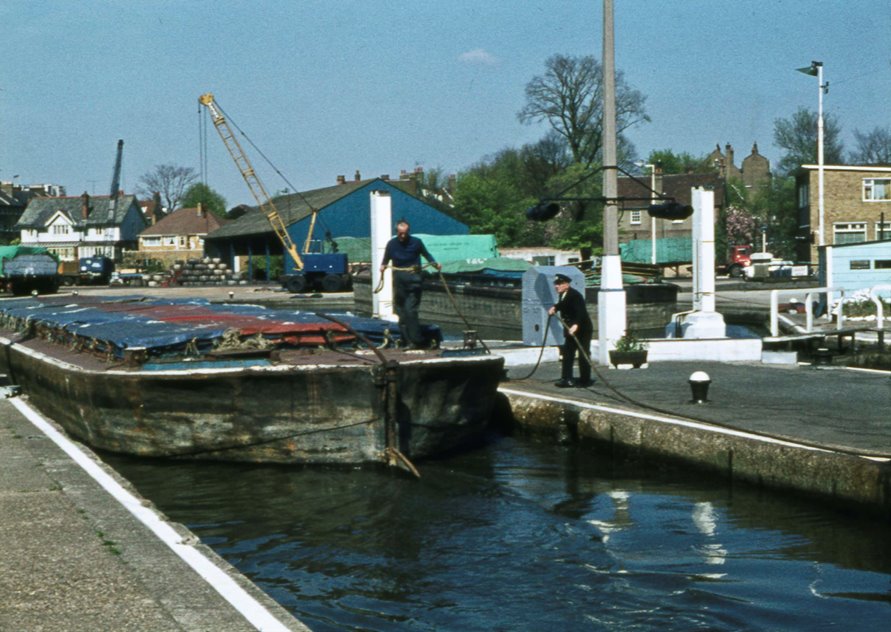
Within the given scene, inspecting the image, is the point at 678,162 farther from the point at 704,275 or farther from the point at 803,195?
the point at 704,275

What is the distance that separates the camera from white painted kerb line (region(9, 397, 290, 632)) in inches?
217

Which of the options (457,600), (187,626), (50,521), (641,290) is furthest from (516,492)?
(641,290)

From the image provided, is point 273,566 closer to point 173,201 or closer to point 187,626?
point 187,626

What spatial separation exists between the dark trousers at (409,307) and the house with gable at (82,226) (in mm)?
126430

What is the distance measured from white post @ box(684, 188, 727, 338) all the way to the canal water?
7.86 m

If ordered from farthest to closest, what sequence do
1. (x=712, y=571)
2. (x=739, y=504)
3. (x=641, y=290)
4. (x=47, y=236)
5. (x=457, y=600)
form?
(x=47, y=236) → (x=641, y=290) → (x=739, y=504) → (x=712, y=571) → (x=457, y=600)

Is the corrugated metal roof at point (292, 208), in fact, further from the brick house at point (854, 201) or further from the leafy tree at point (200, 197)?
the leafy tree at point (200, 197)

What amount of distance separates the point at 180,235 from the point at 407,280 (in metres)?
112

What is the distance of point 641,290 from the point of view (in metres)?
36.3

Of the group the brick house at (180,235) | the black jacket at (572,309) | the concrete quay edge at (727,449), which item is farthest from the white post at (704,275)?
the brick house at (180,235)

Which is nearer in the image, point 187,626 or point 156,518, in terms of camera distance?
point 187,626

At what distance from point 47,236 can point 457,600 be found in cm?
13837

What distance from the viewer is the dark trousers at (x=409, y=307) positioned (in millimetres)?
13695

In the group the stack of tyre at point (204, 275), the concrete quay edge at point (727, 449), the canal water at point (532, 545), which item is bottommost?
the canal water at point (532, 545)
